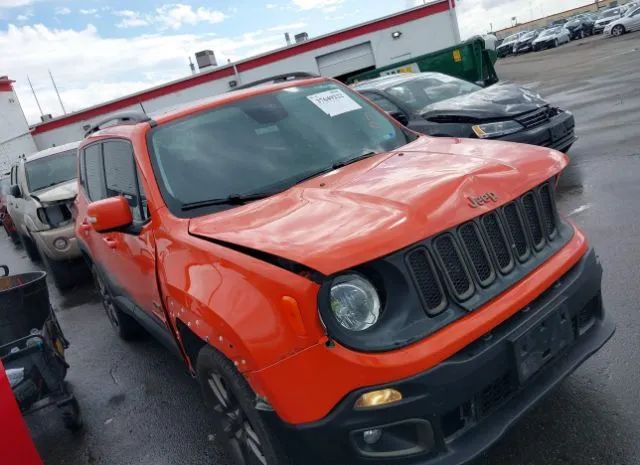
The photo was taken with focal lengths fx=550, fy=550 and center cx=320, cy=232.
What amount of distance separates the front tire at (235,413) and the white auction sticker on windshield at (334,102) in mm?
1823

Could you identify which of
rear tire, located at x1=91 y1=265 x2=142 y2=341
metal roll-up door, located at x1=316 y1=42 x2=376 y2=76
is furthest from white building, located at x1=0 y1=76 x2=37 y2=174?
rear tire, located at x1=91 y1=265 x2=142 y2=341

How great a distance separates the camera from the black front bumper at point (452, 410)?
197cm

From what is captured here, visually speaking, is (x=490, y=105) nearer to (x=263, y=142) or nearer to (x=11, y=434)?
(x=263, y=142)

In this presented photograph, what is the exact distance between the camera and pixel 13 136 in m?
26.2

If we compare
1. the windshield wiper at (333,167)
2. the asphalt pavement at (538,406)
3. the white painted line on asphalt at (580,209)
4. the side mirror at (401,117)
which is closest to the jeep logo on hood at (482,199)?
the windshield wiper at (333,167)

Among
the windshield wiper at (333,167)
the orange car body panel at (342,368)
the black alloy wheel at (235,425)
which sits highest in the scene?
the windshield wiper at (333,167)

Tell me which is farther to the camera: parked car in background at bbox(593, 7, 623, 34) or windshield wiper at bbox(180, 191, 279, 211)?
parked car in background at bbox(593, 7, 623, 34)

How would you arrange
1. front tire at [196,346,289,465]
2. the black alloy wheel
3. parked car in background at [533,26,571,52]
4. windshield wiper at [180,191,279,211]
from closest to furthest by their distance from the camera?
Answer: front tire at [196,346,289,465]
the black alloy wheel
windshield wiper at [180,191,279,211]
parked car in background at [533,26,571,52]

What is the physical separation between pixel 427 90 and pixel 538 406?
5964mm

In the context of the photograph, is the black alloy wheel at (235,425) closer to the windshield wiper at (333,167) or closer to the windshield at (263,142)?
the windshield at (263,142)

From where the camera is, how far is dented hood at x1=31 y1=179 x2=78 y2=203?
658 cm

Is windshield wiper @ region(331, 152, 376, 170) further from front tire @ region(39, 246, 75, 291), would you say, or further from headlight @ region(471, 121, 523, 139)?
front tire @ region(39, 246, 75, 291)

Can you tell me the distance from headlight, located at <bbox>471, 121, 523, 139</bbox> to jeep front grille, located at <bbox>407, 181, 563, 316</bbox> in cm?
408

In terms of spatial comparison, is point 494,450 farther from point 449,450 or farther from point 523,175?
point 523,175
